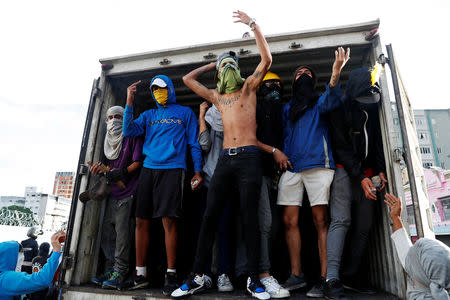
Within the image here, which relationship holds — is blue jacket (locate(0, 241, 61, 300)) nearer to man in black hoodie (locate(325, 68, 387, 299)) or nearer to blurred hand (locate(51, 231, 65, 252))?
blurred hand (locate(51, 231, 65, 252))

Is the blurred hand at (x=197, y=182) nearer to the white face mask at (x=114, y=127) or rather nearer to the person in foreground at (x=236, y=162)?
the person in foreground at (x=236, y=162)

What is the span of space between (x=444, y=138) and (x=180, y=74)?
4278 centimetres

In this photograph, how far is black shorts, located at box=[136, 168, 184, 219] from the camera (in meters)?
3.18

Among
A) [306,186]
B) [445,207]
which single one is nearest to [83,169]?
[306,186]

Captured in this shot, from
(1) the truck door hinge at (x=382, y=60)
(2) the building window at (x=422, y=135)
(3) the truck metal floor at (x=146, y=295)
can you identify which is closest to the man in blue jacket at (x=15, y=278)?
(3) the truck metal floor at (x=146, y=295)

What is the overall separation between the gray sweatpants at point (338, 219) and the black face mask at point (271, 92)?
1.19m

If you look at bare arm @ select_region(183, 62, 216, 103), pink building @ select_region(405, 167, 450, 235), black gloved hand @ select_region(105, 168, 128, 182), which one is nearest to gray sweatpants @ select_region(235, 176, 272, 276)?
bare arm @ select_region(183, 62, 216, 103)

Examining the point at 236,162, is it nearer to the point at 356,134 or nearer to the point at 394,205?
the point at 356,134

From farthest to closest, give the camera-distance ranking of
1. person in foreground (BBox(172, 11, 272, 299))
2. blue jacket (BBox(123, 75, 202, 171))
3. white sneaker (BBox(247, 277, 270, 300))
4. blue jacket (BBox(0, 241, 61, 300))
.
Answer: blue jacket (BBox(123, 75, 202, 171))
blue jacket (BBox(0, 241, 61, 300))
person in foreground (BBox(172, 11, 272, 299))
white sneaker (BBox(247, 277, 270, 300))

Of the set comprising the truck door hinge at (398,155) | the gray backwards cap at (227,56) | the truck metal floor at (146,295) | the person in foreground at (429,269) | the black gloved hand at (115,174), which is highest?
the gray backwards cap at (227,56)

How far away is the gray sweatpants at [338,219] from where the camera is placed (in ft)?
8.97

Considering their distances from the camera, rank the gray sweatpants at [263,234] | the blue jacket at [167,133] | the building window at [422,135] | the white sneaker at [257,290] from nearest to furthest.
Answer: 1. the white sneaker at [257,290]
2. the gray sweatpants at [263,234]
3. the blue jacket at [167,133]
4. the building window at [422,135]

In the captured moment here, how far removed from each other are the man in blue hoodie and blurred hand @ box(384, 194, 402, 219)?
196 centimetres

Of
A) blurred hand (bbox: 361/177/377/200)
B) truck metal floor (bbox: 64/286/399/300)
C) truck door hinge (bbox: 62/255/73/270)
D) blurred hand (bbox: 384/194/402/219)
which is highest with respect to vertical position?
blurred hand (bbox: 361/177/377/200)
